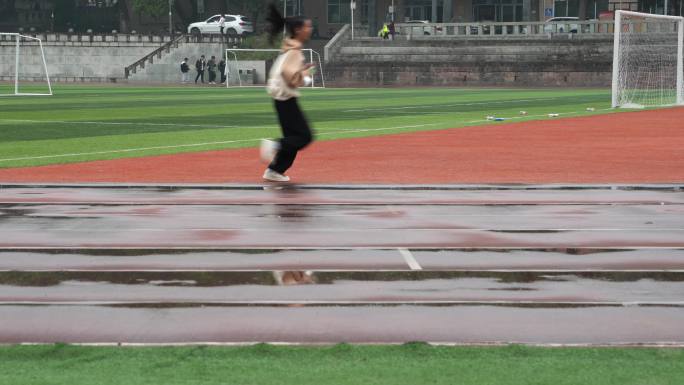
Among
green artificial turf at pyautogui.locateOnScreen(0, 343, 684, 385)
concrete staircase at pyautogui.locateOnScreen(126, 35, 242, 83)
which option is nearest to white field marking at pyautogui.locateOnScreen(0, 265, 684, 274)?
green artificial turf at pyautogui.locateOnScreen(0, 343, 684, 385)

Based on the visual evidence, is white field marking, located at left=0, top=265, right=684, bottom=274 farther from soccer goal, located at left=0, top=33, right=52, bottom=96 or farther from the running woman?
soccer goal, located at left=0, top=33, right=52, bottom=96

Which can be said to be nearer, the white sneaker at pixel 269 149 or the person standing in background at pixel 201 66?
the white sneaker at pixel 269 149

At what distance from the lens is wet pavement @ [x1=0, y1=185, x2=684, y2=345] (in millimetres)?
7164

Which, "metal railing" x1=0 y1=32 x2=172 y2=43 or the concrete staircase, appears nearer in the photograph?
the concrete staircase

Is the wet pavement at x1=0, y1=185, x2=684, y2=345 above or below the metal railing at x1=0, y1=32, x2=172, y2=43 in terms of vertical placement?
above

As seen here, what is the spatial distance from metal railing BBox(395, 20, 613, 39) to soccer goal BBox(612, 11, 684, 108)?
79.0 ft

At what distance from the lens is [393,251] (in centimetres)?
1015

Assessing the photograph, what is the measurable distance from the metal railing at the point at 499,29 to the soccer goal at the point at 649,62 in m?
24.1

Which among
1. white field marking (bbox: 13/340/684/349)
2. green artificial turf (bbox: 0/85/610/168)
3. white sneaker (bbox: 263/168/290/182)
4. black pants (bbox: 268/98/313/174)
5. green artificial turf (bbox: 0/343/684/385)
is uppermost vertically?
black pants (bbox: 268/98/313/174)

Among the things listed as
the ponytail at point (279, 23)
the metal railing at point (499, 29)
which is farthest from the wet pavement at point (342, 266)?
the metal railing at point (499, 29)

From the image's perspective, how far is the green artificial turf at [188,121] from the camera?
21.7 metres

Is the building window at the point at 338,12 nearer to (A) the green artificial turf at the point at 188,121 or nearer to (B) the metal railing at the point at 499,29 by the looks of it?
(B) the metal railing at the point at 499,29

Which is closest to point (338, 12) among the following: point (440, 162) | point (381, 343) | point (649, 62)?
point (649, 62)

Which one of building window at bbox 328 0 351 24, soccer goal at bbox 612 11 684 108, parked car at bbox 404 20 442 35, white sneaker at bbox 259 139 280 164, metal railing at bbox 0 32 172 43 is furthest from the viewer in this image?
building window at bbox 328 0 351 24
